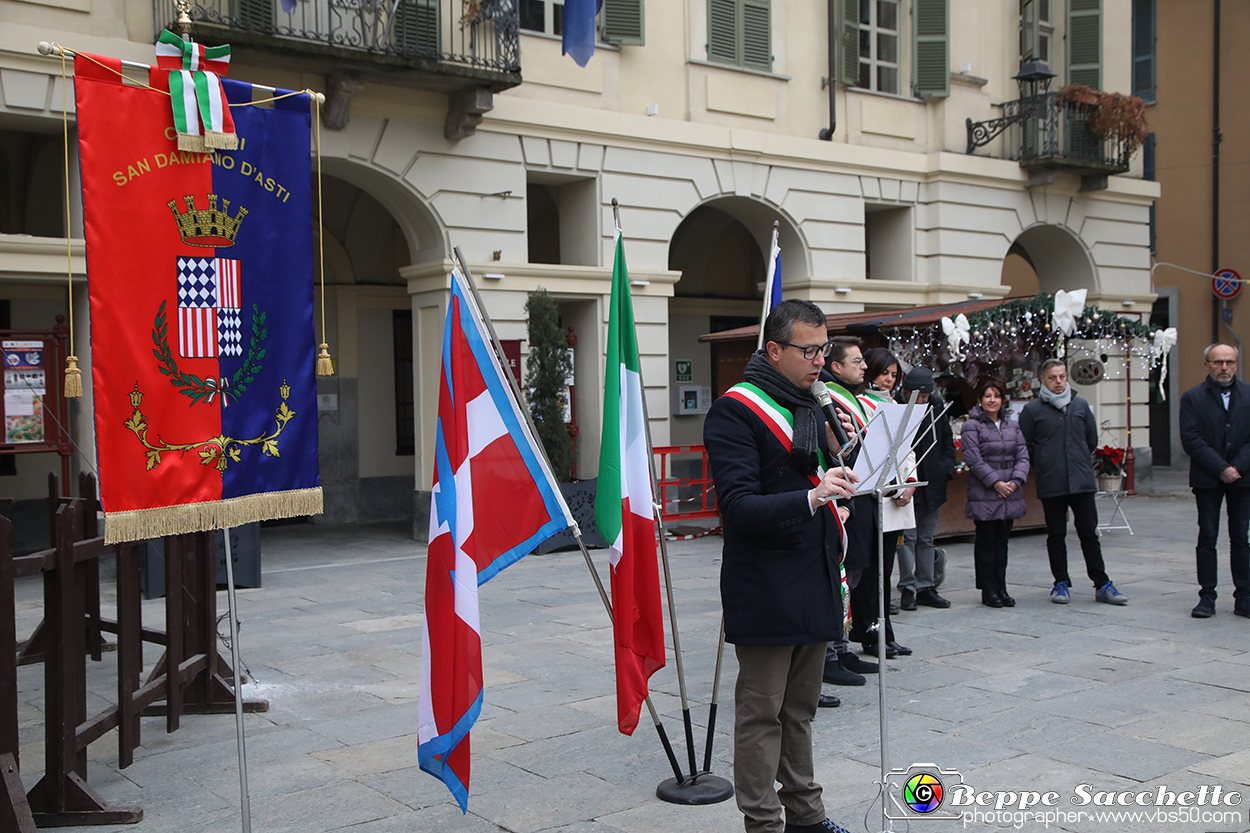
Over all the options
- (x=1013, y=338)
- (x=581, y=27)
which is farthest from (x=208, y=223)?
(x=1013, y=338)

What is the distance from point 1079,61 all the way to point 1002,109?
2.05m

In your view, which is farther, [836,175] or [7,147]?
[836,175]

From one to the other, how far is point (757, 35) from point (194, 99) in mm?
12172

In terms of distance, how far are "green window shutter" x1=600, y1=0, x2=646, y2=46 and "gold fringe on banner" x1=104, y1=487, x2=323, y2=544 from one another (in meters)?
10.5

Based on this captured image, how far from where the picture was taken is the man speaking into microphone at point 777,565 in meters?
3.72

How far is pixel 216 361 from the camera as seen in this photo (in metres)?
4.29

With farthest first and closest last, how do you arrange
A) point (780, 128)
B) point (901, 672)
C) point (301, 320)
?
1. point (780, 128)
2. point (901, 672)
3. point (301, 320)

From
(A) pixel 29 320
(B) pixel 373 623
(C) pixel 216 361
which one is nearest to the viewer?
(C) pixel 216 361

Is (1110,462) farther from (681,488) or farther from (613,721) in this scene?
(613,721)

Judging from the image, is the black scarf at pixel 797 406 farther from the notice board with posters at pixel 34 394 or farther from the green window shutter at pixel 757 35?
the green window shutter at pixel 757 35

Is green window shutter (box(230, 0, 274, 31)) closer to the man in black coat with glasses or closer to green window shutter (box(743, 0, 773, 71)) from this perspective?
green window shutter (box(743, 0, 773, 71))

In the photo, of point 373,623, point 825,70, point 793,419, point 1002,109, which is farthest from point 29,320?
point 1002,109

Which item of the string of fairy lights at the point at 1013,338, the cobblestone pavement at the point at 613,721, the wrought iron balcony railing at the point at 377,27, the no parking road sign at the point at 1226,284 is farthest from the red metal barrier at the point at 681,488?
the no parking road sign at the point at 1226,284

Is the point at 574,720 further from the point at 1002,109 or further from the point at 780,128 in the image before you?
the point at 1002,109
